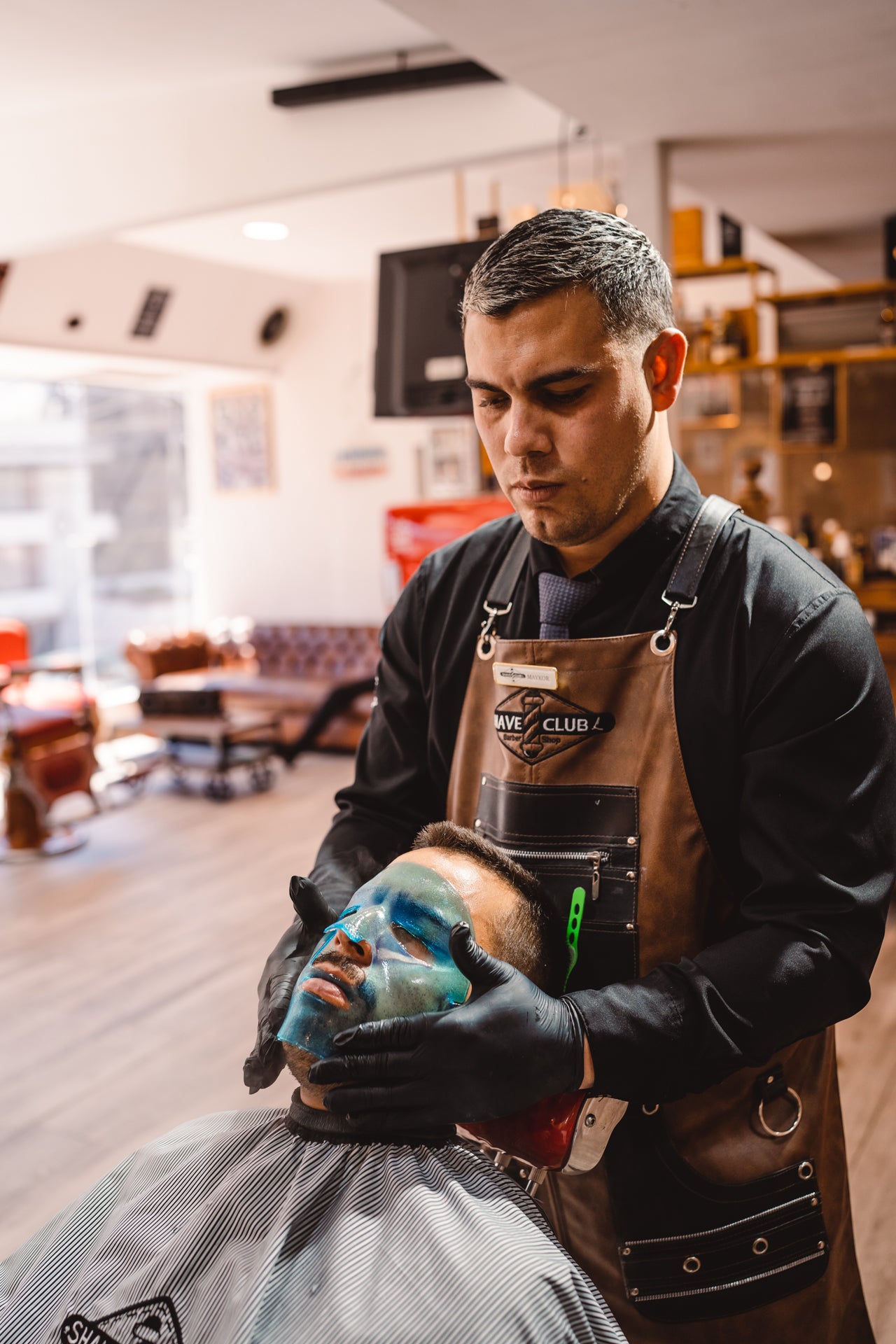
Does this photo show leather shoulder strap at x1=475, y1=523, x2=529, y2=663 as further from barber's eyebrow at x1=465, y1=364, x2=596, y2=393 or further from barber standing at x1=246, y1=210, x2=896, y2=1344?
barber's eyebrow at x1=465, y1=364, x2=596, y2=393

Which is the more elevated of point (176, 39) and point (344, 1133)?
point (176, 39)

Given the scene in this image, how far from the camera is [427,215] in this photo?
6.62 m

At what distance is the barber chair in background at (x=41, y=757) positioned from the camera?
5520 millimetres

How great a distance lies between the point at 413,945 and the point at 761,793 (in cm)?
36

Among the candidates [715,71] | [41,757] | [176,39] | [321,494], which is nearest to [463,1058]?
[715,71]

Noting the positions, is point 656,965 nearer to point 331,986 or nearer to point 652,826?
point 652,826

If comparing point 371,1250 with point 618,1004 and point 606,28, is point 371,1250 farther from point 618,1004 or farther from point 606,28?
point 606,28

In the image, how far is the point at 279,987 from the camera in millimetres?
1110

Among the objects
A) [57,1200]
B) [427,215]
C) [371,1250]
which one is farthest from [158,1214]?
[427,215]

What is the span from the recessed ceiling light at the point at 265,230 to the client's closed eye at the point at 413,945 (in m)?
6.23

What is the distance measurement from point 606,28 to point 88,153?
345 centimetres

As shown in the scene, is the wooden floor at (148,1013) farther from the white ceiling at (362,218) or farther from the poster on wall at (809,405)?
the poster on wall at (809,405)

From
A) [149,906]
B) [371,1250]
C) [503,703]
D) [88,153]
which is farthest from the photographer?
[88,153]

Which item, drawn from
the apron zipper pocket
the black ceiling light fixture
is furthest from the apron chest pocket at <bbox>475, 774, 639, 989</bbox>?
the black ceiling light fixture
